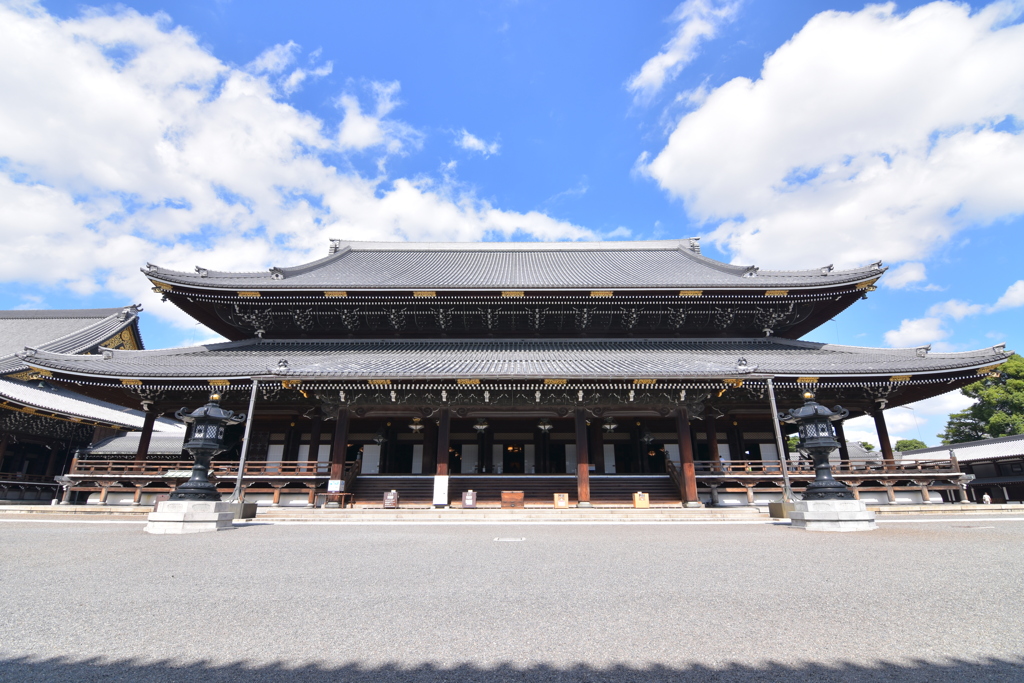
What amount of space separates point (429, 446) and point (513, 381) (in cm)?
592

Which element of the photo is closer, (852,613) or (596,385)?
(852,613)

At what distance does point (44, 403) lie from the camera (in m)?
22.0

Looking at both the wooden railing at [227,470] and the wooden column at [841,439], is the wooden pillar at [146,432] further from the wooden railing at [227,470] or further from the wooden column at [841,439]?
the wooden column at [841,439]

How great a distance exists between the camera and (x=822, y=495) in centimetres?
1038

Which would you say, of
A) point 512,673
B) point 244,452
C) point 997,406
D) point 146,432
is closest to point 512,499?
point 244,452

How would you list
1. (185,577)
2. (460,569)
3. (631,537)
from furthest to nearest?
1. (631,537)
2. (460,569)
3. (185,577)

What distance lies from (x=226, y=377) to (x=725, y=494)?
18.7 m

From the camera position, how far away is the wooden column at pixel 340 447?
16461 millimetres

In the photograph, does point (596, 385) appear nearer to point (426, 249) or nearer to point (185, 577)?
point (185, 577)

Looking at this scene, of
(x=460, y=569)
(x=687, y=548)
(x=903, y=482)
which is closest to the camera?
(x=460, y=569)

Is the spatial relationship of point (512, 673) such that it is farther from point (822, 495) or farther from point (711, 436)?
point (711, 436)

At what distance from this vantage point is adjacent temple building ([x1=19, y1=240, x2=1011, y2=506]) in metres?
16.7

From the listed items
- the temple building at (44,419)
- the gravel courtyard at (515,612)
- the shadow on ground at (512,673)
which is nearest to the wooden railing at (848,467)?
the gravel courtyard at (515,612)

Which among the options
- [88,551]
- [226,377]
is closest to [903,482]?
[88,551]
